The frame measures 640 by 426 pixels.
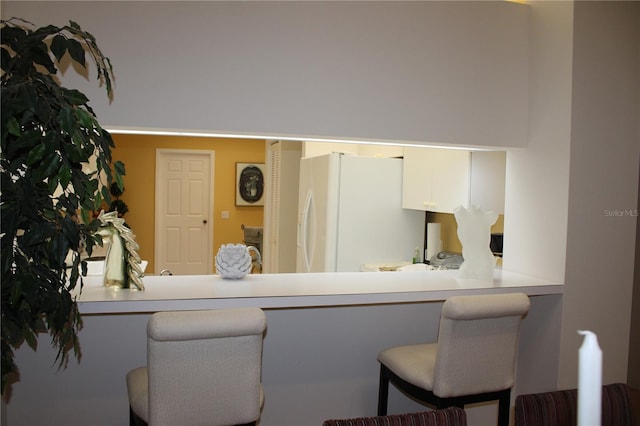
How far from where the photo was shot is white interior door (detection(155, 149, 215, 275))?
799 centimetres

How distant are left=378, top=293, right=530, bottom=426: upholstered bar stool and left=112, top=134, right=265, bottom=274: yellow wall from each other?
20.8 feet

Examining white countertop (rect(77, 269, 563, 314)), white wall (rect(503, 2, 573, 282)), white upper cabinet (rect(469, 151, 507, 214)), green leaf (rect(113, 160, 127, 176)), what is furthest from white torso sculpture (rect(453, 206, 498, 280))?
green leaf (rect(113, 160, 127, 176))

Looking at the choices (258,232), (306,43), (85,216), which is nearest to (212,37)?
(306,43)

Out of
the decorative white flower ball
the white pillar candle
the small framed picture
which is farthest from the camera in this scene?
the small framed picture

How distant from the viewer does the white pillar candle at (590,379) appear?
0.52m

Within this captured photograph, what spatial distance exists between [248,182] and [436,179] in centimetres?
Result: 499

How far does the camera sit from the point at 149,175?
312 inches

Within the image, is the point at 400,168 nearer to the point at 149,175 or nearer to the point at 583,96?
the point at 583,96

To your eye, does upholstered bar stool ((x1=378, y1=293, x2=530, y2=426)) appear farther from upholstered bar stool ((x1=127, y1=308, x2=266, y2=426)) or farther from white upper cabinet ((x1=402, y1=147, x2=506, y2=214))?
white upper cabinet ((x1=402, y1=147, x2=506, y2=214))

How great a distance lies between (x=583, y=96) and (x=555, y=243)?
772 mm

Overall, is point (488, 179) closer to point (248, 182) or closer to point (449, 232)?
point (449, 232)

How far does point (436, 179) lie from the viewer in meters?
3.69

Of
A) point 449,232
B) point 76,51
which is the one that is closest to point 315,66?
point 76,51

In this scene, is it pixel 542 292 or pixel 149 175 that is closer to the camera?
pixel 542 292
